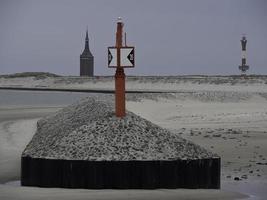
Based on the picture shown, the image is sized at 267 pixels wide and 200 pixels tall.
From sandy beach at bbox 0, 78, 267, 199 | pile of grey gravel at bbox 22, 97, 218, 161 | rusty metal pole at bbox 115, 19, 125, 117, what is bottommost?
sandy beach at bbox 0, 78, 267, 199

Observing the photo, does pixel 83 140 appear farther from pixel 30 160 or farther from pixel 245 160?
pixel 245 160

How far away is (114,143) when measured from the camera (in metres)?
8.85

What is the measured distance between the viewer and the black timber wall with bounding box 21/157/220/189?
27.7 ft

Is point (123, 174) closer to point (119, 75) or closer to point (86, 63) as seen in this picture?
point (119, 75)

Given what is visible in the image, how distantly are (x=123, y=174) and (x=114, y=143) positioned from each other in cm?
56

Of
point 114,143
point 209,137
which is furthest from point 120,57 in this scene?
point 209,137

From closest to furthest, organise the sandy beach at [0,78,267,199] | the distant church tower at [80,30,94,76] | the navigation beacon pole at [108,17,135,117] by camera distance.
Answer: the sandy beach at [0,78,267,199] → the navigation beacon pole at [108,17,135,117] → the distant church tower at [80,30,94,76]

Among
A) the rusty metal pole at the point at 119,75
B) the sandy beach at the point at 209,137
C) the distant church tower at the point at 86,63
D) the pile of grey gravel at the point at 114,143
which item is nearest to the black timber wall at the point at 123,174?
the pile of grey gravel at the point at 114,143

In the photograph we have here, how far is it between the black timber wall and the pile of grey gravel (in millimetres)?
86

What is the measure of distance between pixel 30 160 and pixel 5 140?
296 inches

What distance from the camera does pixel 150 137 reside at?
9.10m

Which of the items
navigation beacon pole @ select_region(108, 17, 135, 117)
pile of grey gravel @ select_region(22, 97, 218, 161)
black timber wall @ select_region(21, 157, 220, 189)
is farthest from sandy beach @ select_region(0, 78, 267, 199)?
navigation beacon pole @ select_region(108, 17, 135, 117)

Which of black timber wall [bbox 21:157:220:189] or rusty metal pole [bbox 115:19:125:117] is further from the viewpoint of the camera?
rusty metal pole [bbox 115:19:125:117]

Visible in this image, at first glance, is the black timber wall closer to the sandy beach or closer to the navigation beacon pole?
the sandy beach
